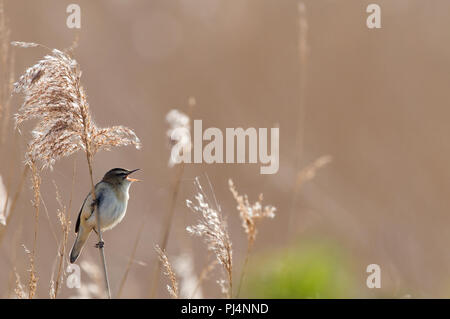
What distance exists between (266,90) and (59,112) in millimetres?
8068

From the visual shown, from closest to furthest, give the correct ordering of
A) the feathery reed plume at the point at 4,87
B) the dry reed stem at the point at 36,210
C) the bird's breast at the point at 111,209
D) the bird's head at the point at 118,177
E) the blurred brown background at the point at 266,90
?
the dry reed stem at the point at 36,210
the feathery reed plume at the point at 4,87
the bird's breast at the point at 111,209
the bird's head at the point at 118,177
the blurred brown background at the point at 266,90

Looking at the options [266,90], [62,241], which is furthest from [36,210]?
[266,90]

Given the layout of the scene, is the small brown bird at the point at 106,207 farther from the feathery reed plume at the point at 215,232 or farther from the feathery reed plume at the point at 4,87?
the feathery reed plume at the point at 215,232

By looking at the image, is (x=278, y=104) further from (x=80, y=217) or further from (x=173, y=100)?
(x=80, y=217)

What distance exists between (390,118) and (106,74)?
3.88m

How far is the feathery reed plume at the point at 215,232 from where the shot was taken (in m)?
2.26

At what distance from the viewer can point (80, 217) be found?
10.3 ft

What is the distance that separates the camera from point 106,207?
309cm

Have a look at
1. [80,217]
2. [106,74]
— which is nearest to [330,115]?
[106,74]

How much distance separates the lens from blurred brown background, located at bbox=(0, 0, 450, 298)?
8.25 metres

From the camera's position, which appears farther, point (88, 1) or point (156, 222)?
point (88, 1)

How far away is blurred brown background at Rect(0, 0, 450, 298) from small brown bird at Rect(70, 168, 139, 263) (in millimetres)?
4105

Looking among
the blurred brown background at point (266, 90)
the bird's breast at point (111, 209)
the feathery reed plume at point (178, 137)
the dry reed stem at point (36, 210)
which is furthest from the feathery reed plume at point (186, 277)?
the blurred brown background at point (266, 90)

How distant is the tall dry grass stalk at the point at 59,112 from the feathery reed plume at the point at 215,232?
32 cm
